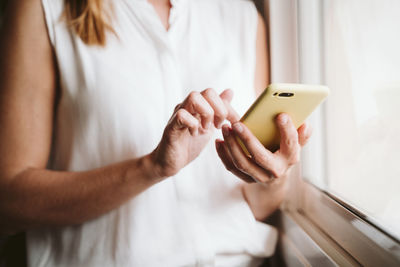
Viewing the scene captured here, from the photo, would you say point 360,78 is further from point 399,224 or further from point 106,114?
point 106,114

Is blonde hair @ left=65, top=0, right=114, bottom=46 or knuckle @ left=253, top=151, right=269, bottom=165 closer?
knuckle @ left=253, top=151, right=269, bottom=165

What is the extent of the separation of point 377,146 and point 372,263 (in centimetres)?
18

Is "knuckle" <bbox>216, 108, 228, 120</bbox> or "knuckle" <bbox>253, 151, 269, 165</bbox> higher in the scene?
"knuckle" <bbox>216, 108, 228, 120</bbox>

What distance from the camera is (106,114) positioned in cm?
53

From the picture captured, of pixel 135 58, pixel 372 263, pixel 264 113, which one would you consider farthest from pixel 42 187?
pixel 372 263

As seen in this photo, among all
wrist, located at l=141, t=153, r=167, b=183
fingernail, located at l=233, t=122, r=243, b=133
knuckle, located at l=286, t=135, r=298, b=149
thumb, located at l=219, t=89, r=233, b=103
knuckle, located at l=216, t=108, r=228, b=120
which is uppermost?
thumb, located at l=219, t=89, r=233, b=103

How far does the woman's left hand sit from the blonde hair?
0.35m

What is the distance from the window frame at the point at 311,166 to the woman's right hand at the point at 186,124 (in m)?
0.26

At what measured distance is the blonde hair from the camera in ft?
1.76

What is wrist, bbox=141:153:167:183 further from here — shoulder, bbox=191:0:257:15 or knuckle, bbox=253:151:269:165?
shoulder, bbox=191:0:257:15

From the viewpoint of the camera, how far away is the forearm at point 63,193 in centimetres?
48

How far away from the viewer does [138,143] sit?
1.80ft

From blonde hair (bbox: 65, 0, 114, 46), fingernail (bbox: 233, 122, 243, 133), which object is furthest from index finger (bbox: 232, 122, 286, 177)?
blonde hair (bbox: 65, 0, 114, 46)

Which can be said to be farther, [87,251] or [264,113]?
[87,251]
